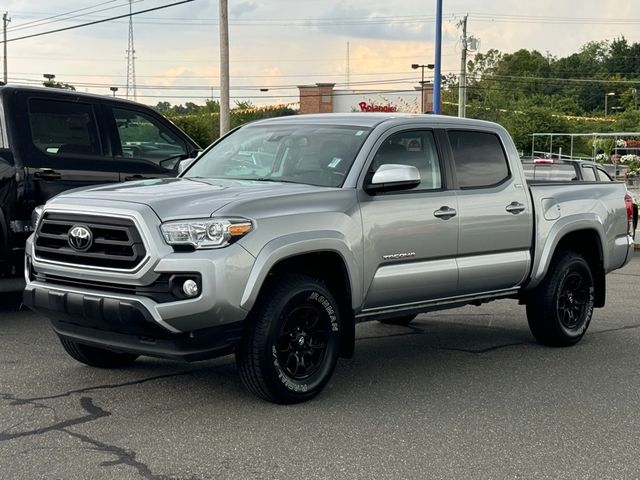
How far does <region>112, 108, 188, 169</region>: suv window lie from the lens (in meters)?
9.49

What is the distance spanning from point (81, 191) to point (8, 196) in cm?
257

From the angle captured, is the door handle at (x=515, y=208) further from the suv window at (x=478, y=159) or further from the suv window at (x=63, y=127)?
the suv window at (x=63, y=127)

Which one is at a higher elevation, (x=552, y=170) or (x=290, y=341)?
(x=552, y=170)

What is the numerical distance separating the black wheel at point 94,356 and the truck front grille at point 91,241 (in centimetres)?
96

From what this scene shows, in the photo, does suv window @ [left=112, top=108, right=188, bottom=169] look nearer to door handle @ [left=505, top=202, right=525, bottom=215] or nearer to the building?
door handle @ [left=505, top=202, right=525, bottom=215]

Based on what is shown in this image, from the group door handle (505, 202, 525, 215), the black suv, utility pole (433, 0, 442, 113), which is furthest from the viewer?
utility pole (433, 0, 442, 113)

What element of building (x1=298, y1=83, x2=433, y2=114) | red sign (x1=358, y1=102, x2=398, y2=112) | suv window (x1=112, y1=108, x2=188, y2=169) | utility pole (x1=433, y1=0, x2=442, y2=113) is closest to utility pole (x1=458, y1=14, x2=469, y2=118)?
utility pole (x1=433, y1=0, x2=442, y2=113)

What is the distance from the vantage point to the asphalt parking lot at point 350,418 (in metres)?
4.70

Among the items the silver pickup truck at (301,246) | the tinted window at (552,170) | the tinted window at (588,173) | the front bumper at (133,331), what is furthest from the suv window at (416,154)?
the tinted window at (588,173)

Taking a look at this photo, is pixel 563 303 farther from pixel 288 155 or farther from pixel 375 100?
pixel 375 100

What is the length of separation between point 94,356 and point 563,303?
4032 millimetres

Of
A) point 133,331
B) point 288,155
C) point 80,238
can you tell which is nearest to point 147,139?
point 288,155

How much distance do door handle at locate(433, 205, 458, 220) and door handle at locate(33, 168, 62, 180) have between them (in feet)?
12.7

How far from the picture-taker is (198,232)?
532 centimetres
